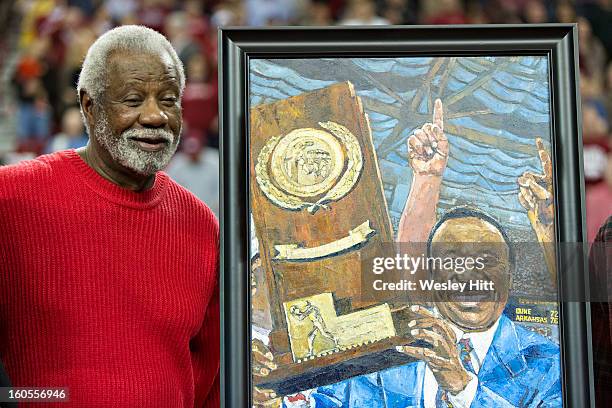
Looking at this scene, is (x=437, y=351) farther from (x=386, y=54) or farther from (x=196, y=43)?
(x=196, y=43)

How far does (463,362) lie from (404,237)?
0.97 ft

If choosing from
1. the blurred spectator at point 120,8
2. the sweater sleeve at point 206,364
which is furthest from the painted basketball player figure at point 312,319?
the blurred spectator at point 120,8

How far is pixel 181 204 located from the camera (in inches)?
102

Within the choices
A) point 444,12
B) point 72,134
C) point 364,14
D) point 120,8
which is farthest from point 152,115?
point 120,8

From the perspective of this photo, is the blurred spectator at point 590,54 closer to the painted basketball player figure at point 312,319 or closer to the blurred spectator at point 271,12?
the blurred spectator at point 271,12

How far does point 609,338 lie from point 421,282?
474 millimetres

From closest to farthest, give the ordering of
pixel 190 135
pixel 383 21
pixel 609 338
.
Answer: pixel 609 338
pixel 190 135
pixel 383 21

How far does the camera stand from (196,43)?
7.70 metres

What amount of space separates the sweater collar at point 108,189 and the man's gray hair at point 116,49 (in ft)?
0.60

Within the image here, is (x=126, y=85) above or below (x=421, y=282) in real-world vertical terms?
above

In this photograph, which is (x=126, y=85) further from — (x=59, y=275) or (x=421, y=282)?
(x=421, y=282)

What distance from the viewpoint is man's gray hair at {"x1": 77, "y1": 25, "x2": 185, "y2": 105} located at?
2359 millimetres

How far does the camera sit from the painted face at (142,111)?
234 cm

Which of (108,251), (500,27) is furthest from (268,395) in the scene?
(500,27)
